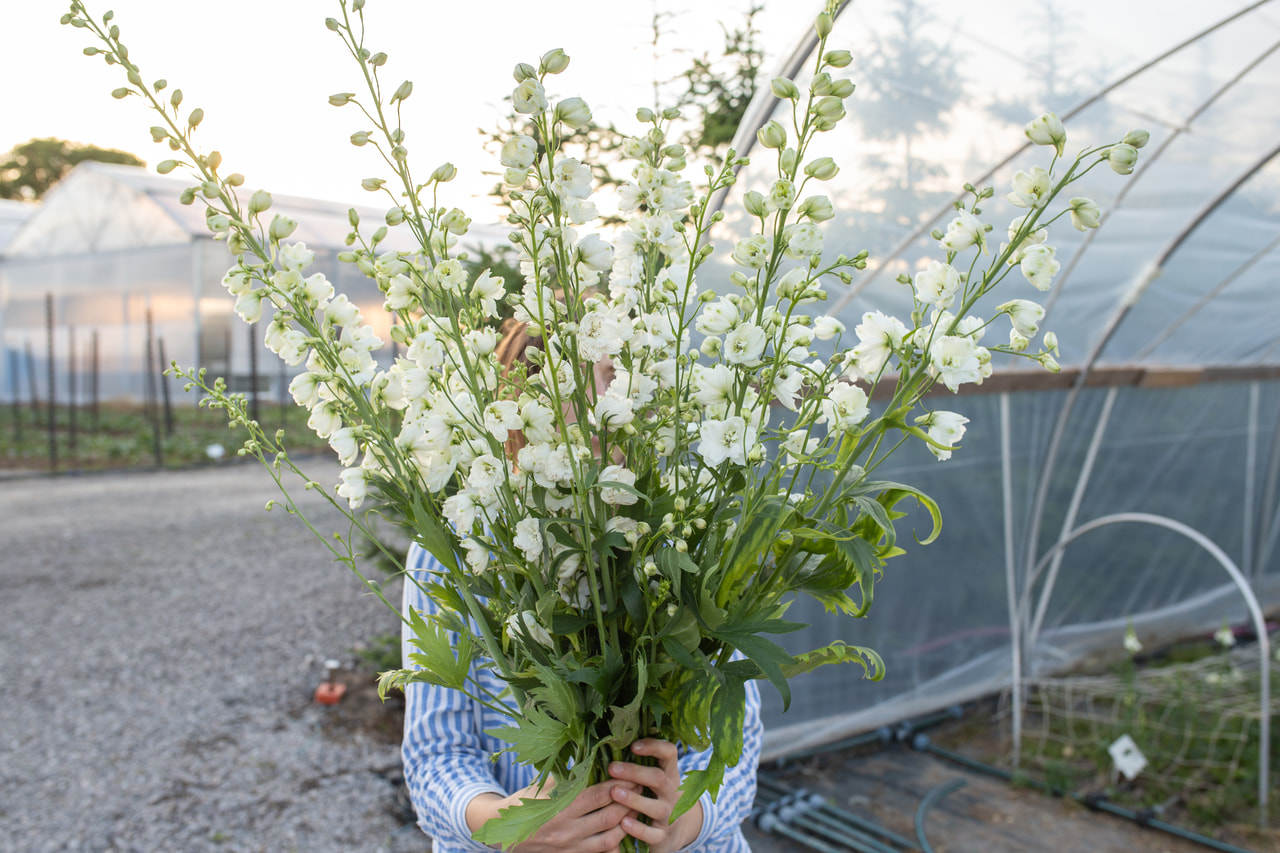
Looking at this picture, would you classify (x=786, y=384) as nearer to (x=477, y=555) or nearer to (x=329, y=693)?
(x=477, y=555)

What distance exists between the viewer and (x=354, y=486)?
748 millimetres

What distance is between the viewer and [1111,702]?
418 cm

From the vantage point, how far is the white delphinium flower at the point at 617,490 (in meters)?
0.76

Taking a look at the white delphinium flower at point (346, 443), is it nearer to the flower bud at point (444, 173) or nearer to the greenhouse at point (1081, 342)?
the flower bud at point (444, 173)

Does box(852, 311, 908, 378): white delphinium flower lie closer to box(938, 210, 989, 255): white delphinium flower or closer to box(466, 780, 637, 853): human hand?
box(938, 210, 989, 255): white delphinium flower

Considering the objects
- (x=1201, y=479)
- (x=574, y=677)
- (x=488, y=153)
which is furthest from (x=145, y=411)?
(x=574, y=677)

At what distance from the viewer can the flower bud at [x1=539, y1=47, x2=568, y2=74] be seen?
0.68 meters

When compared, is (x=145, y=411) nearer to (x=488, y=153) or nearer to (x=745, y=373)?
(x=488, y=153)

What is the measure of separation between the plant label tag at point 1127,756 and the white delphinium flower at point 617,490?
10.7ft

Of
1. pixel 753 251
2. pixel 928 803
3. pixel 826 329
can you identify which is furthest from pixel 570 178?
pixel 928 803

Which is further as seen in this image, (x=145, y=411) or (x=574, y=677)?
(x=145, y=411)

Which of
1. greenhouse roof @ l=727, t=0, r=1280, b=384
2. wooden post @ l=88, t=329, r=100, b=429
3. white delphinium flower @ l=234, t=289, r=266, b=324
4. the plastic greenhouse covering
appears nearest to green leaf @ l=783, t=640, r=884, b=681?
white delphinium flower @ l=234, t=289, r=266, b=324

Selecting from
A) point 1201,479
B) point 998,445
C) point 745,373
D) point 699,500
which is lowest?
point 1201,479

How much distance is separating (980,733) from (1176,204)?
226cm
